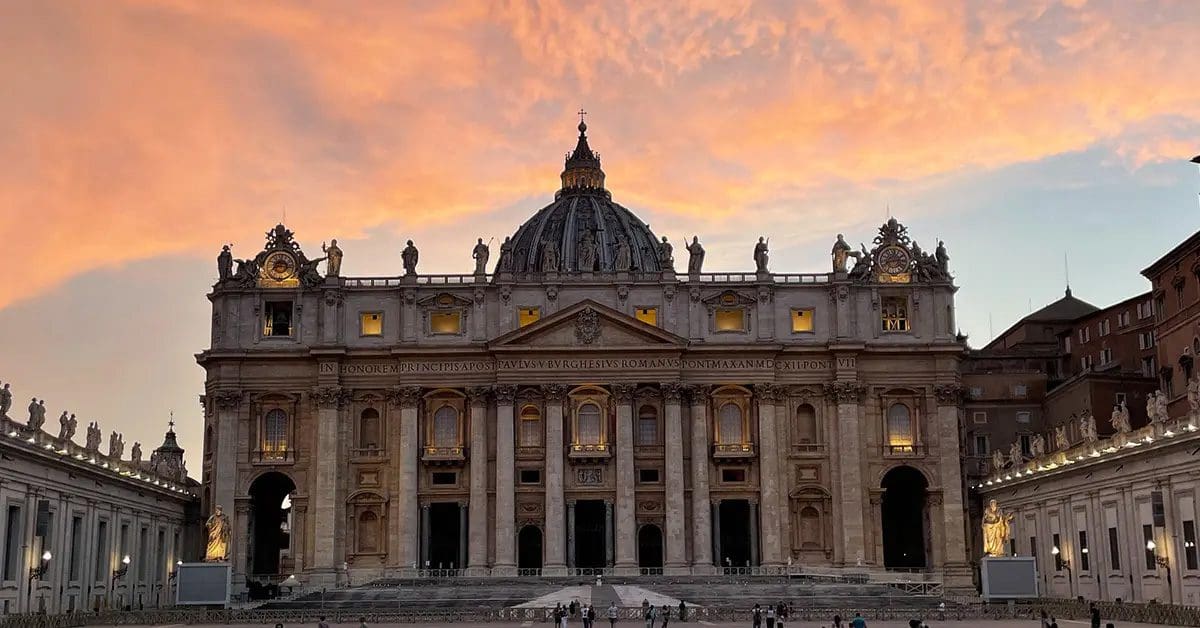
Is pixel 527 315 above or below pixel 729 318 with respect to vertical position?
above

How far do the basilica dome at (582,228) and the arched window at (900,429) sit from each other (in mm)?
32958

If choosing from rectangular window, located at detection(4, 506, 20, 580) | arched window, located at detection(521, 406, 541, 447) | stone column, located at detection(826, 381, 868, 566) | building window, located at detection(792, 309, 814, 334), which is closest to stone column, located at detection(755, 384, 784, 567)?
stone column, located at detection(826, 381, 868, 566)

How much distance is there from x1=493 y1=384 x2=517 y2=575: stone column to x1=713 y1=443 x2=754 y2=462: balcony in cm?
1338

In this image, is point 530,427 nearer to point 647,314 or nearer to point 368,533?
point 647,314

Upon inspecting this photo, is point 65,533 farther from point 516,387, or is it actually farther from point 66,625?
point 516,387

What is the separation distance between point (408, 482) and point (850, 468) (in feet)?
95.0

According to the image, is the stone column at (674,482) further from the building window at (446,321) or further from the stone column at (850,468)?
the building window at (446,321)

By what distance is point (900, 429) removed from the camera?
9650cm

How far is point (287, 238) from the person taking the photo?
98.9m

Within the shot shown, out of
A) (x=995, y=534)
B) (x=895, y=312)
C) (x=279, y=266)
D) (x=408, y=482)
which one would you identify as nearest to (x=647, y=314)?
(x=895, y=312)

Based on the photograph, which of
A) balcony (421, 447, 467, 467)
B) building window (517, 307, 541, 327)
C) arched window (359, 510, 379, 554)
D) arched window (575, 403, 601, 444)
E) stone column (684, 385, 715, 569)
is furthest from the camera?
building window (517, 307, 541, 327)

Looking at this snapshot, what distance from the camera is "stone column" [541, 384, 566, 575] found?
91.9 metres

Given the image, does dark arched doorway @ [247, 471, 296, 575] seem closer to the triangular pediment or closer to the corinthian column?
the corinthian column

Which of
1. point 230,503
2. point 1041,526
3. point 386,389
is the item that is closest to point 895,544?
point 1041,526
